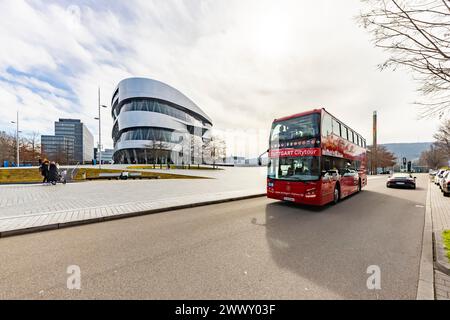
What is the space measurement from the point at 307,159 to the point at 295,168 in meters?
0.64

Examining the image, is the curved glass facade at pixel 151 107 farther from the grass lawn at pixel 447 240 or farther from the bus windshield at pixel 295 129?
the grass lawn at pixel 447 240

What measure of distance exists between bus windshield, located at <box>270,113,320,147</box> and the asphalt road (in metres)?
3.34

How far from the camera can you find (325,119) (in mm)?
7801

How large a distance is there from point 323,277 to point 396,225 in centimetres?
468

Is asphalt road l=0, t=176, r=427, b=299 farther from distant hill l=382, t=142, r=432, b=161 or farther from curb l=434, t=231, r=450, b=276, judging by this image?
distant hill l=382, t=142, r=432, b=161

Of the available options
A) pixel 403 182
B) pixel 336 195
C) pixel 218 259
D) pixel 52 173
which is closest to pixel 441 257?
pixel 218 259

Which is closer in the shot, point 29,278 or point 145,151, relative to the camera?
point 29,278

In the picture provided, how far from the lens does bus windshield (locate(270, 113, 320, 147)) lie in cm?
741

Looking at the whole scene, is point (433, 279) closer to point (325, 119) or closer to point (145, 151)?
point (325, 119)

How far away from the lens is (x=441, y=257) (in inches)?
141

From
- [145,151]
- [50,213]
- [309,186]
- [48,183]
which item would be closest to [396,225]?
[309,186]

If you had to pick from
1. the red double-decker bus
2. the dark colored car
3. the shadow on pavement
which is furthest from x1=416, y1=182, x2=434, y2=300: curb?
the dark colored car

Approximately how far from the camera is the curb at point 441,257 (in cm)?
319

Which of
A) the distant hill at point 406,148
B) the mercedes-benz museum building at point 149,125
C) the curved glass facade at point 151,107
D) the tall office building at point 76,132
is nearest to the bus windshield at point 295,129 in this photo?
the mercedes-benz museum building at point 149,125
